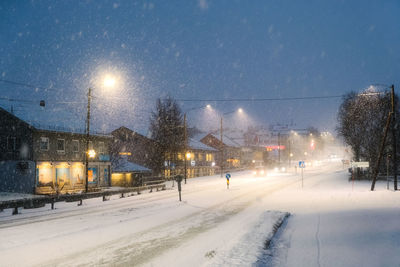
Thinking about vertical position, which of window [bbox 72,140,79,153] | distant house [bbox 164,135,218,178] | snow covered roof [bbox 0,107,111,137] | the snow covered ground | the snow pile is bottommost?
the snow covered ground

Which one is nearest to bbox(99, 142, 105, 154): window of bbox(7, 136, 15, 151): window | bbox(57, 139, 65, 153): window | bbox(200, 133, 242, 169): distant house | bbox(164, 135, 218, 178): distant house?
bbox(57, 139, 65, 153): window

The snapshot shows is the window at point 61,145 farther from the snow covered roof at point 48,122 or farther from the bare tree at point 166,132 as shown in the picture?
the bare tree at point 166,132

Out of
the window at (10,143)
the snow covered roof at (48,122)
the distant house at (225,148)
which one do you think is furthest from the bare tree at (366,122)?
the window at (10,143)

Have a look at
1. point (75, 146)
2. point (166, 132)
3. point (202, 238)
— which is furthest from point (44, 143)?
point (202, 238)

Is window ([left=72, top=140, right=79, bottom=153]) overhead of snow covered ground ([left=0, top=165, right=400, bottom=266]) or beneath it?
overhead

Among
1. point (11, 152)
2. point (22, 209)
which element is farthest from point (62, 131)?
point (22, 209)

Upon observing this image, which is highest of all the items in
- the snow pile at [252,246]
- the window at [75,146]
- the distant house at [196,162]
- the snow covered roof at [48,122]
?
the snow covered roof at [48,122]

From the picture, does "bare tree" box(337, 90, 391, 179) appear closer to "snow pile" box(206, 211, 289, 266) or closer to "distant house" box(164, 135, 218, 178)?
"distant house" box(164, 135, 218, 178)

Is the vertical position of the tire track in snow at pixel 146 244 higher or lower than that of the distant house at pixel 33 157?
lower

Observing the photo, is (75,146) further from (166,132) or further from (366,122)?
(366,122)

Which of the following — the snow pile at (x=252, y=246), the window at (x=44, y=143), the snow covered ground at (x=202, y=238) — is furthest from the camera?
the window at (x=44, y=143)

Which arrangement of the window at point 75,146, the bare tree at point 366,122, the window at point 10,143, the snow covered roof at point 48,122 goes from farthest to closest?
the bare tree at point 366,122 → the window at point 75,146 → the window at point 10,143 → the snow covered roof at point 48,122

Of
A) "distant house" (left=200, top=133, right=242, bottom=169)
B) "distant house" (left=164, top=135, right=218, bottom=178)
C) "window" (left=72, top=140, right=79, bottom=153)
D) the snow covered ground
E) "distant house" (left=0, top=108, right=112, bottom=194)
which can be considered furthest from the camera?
"distant house" (left=200, top=133, right=242, bottom=169)

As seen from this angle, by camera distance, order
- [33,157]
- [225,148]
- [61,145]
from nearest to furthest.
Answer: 1. [33,157]
2. [61,145]
3. [225,148]
